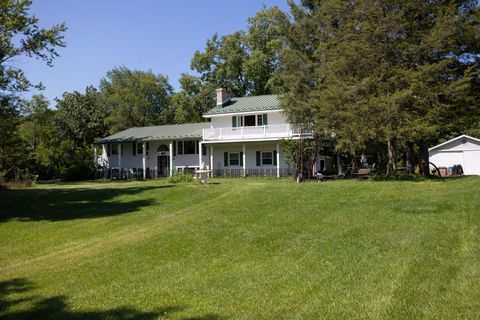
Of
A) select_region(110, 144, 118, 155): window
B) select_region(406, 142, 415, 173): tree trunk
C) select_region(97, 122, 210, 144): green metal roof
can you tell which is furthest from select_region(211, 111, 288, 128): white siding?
select_region(110, 144, 118, 155): window

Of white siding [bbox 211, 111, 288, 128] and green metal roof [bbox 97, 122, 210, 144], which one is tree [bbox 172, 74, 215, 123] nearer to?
green metal roof [bbox 97, 122, 210, 144]

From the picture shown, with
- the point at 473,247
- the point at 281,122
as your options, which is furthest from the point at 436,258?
the point at 281,122

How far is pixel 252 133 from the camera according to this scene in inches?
1325

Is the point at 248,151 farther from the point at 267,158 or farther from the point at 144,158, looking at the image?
the point at 144,158

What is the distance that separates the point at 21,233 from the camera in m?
13.3

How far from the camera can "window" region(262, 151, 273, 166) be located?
3459cm

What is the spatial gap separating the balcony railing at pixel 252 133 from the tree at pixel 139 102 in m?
24.6

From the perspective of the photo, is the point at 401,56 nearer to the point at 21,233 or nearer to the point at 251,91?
the point at 21,233

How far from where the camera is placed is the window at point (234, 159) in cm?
3609

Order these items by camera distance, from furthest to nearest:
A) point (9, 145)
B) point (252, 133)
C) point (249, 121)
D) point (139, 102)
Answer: point (139, 102)
point (249, 121)
point (9, 145)
point (252, 133)

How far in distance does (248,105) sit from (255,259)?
2828 centimetres

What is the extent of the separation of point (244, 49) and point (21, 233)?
44.3m

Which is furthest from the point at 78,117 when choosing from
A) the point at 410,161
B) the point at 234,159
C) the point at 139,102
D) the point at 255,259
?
the point at 255,259

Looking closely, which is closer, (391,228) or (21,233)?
(391,228)
